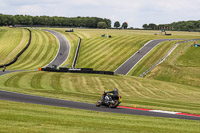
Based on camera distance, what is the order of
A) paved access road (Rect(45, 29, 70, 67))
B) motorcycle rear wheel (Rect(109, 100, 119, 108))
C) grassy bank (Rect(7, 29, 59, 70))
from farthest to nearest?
paved access road (Rect(45, 29, 70, 67)) < grassy bank (Rect(7, 29, 59, 70)) < motorcycle rear wheel (Rect(109, 100, 119, 108))

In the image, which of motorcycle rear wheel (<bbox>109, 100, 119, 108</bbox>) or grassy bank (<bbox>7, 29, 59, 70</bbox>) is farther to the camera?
grassy bank (<bbox>7, 29, 59, 70</bbox>)

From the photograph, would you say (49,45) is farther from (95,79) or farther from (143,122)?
(143,122)

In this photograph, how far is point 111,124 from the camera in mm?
15703

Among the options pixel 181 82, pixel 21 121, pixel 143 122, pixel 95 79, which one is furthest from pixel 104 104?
pixel 181 82

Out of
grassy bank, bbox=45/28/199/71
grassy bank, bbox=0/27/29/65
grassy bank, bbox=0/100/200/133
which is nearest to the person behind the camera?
grassy bank, bbox=0/100/200/133

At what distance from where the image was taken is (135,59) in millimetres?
84438

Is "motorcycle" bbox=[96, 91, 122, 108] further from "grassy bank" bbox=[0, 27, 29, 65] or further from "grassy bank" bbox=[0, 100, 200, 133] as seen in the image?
"grassy bank" bbox=[0, 27, 29, 65]

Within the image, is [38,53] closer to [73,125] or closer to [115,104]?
[115,104]

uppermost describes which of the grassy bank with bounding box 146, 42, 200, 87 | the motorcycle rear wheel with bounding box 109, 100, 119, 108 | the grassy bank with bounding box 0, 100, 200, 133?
the grassy bank with bounding box 0, 100, 200, 133

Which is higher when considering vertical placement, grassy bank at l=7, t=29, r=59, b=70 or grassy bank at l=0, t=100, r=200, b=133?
A: grassy bank at l=0, t=100, r=200, b=133

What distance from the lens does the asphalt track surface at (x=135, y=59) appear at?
249 ft

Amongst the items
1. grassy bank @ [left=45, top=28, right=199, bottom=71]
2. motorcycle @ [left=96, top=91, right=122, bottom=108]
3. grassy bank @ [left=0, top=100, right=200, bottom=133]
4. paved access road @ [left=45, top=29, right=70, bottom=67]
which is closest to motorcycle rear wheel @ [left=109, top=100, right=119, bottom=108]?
motorcycle @ [left=96, top=91, right=122, bottom=108]

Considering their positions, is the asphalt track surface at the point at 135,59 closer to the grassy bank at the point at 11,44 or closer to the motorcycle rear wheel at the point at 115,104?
the grassy bank at the point at 11,44

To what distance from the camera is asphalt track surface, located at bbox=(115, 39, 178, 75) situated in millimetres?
75994
